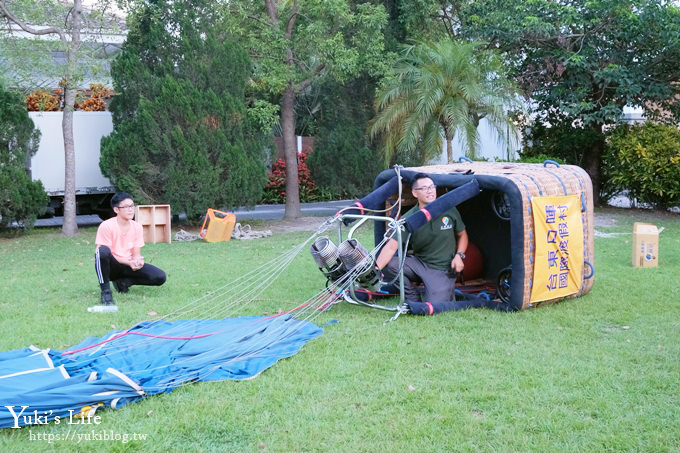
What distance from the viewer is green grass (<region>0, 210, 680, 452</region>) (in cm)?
378

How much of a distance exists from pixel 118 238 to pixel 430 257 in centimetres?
316

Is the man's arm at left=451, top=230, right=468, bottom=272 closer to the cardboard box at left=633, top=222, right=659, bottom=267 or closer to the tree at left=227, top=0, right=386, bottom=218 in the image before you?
the cardboard box at left=633, top=222, right=659, bottom=267

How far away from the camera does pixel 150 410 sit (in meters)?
4.18

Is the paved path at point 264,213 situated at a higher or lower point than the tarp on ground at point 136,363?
higher

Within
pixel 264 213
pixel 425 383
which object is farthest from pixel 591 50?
pixel 425 383

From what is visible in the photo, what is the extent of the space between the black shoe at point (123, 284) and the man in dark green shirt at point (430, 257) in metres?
2.72

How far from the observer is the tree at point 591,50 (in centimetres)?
1427

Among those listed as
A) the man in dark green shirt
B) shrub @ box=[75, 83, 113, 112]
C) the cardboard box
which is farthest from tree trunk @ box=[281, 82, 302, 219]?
the man in dark green shirt

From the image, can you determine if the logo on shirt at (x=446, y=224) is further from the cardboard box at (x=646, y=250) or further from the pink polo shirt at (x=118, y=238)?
the cardboard box at (x=646, y=250)

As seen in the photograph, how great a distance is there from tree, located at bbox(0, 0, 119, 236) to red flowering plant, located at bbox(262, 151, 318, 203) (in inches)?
331

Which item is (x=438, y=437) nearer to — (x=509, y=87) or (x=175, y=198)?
(x=175, y=198)

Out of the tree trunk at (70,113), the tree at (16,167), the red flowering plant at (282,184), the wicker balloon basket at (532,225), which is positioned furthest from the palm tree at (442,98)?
the tree at (16,167)

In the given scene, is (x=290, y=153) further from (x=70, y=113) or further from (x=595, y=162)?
(x=595, y=162)

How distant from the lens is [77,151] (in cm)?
1534
